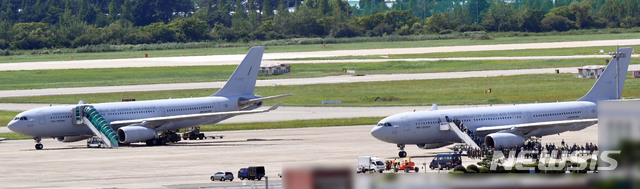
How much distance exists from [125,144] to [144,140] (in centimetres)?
216

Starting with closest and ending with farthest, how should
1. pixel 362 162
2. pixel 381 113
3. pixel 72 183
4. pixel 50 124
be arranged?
pixel 72 183 → pixel 362 162 → pixel 50 124 → pixel 381 113

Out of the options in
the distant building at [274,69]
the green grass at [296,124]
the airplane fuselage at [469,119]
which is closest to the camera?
the airplane fuselage at [469,119]

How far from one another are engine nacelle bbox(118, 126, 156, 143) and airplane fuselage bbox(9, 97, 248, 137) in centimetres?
246

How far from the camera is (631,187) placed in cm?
2216

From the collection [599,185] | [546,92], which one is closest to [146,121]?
[546,92]

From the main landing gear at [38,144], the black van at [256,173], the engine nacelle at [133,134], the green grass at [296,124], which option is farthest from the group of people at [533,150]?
the main landing gear at [38,144]

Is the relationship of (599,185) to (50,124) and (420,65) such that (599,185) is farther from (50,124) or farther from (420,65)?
(420,65)

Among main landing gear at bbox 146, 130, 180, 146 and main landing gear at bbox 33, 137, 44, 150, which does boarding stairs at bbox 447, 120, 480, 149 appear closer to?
main landing gear at bbox 146, 130, 180, 146

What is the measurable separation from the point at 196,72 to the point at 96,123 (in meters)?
93.3

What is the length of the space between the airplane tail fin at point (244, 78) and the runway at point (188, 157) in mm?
3904

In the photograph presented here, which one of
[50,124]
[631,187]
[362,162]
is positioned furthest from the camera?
[50,124]

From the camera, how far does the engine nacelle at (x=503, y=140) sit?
74.5 metres

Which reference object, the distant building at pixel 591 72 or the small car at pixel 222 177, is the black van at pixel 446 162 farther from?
the distant building at pixel 591 72

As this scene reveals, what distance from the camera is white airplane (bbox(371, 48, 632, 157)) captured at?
2963 inches
